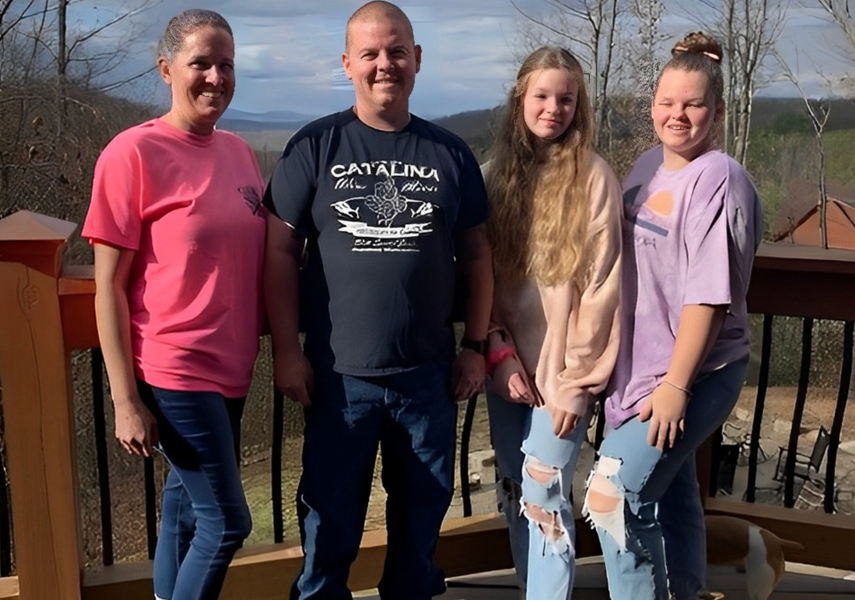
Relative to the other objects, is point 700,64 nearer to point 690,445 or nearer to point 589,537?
point 690,445

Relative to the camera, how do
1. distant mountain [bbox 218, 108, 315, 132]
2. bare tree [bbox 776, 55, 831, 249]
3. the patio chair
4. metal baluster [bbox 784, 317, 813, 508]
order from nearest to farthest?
distant mountain [bbox 218, 108, 315, 132]
metal baluster [bbox 784, 317, 813, 508]
the patio chair
bare tree [bbox 776, 55, 831, 249]

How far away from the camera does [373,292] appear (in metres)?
1.68

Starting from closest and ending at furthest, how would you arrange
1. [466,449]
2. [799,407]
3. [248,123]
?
[466,449], [799,407], [248,123]

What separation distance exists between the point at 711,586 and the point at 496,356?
3.00 ft

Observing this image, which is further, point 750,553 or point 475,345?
point 750,553

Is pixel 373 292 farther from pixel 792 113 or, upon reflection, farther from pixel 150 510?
pixel 792 113

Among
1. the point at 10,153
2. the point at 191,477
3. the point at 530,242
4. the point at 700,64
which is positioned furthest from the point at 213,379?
the point at 10,153

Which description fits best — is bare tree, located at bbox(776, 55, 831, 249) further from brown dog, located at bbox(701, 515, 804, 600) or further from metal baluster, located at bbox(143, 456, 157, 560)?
metal baluster, located at bbox(143, 456, 157, 560)

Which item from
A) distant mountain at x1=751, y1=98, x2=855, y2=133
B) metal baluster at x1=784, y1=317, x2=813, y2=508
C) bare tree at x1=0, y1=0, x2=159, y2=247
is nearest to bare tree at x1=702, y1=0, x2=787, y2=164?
distant mountain at x1=751, y1=98, x2=855, y2=133

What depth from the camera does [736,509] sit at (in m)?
2.38

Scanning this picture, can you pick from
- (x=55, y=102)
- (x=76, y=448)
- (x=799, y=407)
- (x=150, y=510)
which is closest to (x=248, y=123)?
(x=150, y=510)

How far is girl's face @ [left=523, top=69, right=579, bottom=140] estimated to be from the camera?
5.73 feet

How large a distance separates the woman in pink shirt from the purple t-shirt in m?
0.72

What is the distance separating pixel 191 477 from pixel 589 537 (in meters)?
1.12
